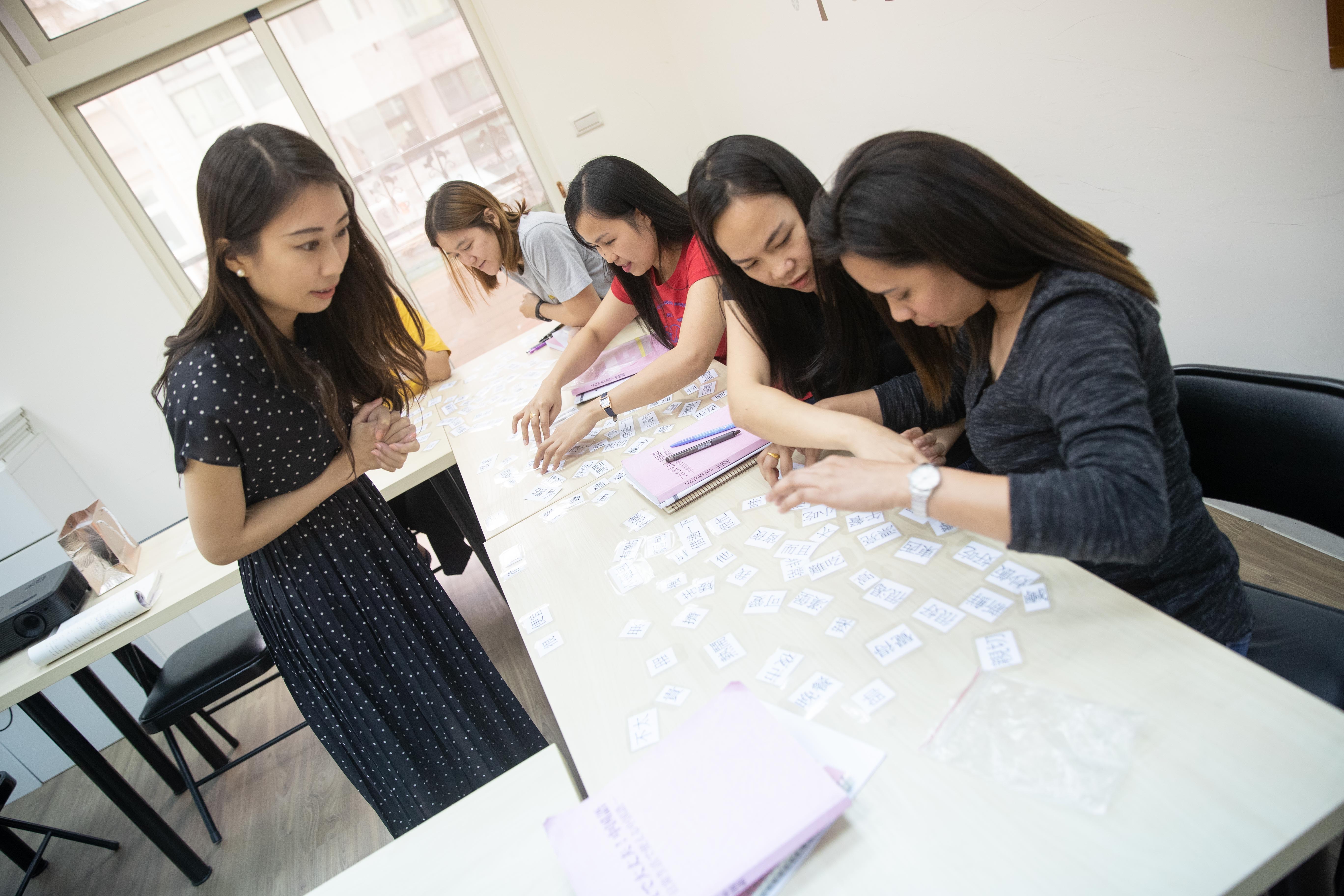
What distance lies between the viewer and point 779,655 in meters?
0.99

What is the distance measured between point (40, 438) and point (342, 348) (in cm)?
303

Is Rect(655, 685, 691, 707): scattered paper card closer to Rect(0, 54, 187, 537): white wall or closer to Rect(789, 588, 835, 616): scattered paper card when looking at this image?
Rect(789, 588, 835, 616): scattered paper card

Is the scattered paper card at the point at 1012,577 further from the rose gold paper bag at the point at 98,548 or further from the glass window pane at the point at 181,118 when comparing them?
the glass window pane at the point at 181,118

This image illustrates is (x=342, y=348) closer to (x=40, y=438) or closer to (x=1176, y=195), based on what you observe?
(x=1176, y=195)

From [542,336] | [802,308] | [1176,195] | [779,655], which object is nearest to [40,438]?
[542,336]

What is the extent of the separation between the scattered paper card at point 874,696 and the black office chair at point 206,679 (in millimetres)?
2019

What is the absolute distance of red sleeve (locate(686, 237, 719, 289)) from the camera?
1835mm

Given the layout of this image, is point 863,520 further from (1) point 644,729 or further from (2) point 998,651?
(1) point 644,729

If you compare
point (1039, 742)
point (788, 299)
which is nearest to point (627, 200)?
point (788, 299)

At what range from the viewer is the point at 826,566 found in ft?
3.69

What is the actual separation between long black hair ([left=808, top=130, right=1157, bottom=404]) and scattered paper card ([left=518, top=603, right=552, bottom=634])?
79cm

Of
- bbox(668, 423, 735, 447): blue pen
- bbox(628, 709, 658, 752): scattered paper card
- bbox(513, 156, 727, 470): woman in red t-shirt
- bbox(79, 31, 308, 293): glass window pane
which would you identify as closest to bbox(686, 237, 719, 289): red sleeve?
bbox(513, 156, 727, 470): woman in red t-shirt

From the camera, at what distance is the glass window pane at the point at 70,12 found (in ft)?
11.6

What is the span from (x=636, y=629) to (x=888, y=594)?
0.40 meters
